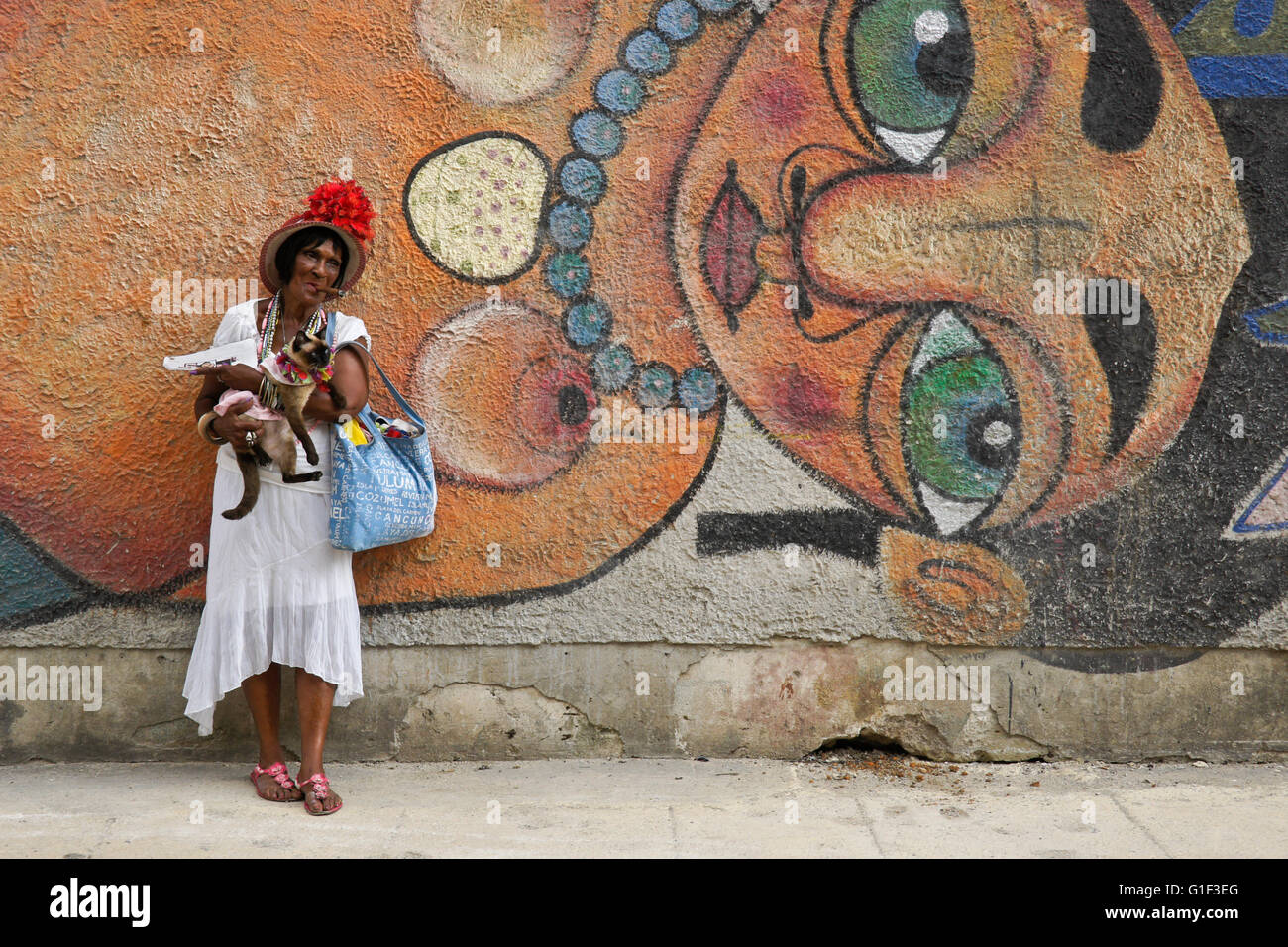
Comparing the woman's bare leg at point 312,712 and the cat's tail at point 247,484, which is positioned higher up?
the cat's tail at point 247,484

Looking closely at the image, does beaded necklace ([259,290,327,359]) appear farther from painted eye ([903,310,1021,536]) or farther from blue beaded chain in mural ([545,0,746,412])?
painted eye ([903,310,1021,536])

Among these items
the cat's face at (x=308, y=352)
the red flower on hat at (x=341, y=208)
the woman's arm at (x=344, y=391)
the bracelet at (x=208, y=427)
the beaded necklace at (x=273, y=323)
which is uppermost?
the red flower on hat at (x=341, y=208)

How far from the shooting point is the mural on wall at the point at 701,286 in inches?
143

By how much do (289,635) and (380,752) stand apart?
1.94ft

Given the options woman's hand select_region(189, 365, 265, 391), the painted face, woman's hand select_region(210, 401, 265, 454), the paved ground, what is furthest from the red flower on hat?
the paved ground

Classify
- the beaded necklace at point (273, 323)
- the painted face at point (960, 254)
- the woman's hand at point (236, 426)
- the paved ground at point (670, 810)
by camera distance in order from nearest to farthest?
the paved ground at point (670, 810) → the woman's hand at point (236, 426) → the beaded necklace at point (273, 323) → the painted face at point (960, 254)

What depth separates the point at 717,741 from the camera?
373cm

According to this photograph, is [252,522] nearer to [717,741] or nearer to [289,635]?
[289,635]

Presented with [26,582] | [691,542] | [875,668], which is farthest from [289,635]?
[875,668]

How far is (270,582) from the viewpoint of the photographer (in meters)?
3.38

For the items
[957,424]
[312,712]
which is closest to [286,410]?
[312,712]

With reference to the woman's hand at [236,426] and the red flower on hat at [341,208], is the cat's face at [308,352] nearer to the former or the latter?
the woman's hand at [236,426]

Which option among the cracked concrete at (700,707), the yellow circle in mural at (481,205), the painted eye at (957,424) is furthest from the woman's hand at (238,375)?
the painted eye at (957,424)

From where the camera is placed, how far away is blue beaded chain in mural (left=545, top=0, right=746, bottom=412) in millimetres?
3656
